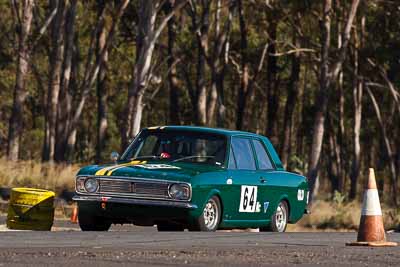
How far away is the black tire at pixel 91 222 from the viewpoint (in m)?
16.0

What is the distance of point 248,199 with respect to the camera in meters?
16.7

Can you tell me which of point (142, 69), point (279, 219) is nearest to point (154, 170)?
point (279, 219)

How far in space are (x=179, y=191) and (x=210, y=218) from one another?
75 cm

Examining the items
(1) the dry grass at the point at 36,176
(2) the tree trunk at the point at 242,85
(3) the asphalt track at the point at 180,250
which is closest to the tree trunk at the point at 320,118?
(2) the tree trunk at the point at 242,85

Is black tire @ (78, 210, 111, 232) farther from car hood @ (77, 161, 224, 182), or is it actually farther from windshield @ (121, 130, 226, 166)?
windshield @ (121, 130, 226, 166)

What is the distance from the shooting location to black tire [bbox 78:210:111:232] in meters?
16.0

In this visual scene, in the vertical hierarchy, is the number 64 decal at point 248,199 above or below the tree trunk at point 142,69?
below

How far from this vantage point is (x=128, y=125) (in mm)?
35000

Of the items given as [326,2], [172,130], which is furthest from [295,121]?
A: [172,130]

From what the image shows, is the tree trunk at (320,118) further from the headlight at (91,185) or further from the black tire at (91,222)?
the headlight at (91,185)

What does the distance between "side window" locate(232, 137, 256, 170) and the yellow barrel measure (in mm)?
2525

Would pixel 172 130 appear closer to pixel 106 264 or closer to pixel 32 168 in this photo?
pixel 106 264

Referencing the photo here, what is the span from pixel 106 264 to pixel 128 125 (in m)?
24.9

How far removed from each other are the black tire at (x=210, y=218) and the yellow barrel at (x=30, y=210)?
6.22 ft
